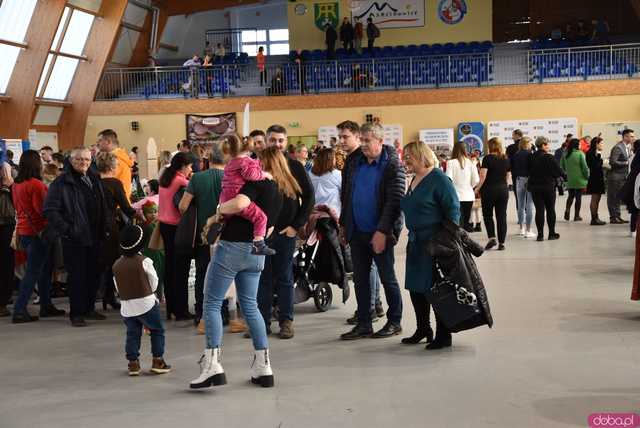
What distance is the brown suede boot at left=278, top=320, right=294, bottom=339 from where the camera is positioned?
19.1 feet

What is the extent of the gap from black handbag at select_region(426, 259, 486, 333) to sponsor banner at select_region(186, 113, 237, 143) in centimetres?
1913

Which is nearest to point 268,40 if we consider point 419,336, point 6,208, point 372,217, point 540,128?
point 540,128

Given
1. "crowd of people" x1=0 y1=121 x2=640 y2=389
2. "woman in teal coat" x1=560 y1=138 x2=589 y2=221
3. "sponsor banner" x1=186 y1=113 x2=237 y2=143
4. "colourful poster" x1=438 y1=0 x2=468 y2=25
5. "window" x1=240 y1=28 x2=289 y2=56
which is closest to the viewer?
"crowd of people" x1=0 y1=121 x2=640 y2=389

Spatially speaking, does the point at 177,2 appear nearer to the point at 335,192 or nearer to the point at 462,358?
the point at 335,192

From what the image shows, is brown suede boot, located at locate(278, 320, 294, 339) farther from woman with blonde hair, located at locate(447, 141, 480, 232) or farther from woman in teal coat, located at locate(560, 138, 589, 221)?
woman in teal coat, located at locate(560, 138, 589, 221)

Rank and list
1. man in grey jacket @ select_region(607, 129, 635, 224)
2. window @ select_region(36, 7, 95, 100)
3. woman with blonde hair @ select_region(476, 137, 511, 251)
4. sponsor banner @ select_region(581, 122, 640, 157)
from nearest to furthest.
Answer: woman with blonde hair @ select_region(476, 137, 511, 251) → man in grey jacket @ select_region(607, 129, 635, 224) → window @ select_region(36, 7, 95, 100) → sponsor banner @ select_region(581, 122, 640, 157)

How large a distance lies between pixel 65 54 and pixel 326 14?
9.32 metres

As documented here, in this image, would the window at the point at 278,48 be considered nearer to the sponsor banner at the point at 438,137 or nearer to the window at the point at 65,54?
the window at the point at 65,54

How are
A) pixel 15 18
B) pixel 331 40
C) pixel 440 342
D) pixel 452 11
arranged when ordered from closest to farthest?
pixel 440 342 < pixel 15 18 < pixel 331 40 < pixel 452 11

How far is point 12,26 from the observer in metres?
19.8

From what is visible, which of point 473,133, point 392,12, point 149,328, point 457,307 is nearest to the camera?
point 149,328

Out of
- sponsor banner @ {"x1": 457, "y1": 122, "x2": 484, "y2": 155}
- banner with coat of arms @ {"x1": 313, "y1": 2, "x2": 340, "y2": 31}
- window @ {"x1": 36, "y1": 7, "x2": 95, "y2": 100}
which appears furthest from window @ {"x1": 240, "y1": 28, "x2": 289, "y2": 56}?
sponsor banner @ {"x1": 457, "y1": 122, "x2": 484, "y2": 155}

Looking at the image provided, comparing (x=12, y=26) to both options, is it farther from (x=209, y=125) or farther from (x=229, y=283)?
(x=229, y=283)

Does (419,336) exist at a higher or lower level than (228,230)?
lower
